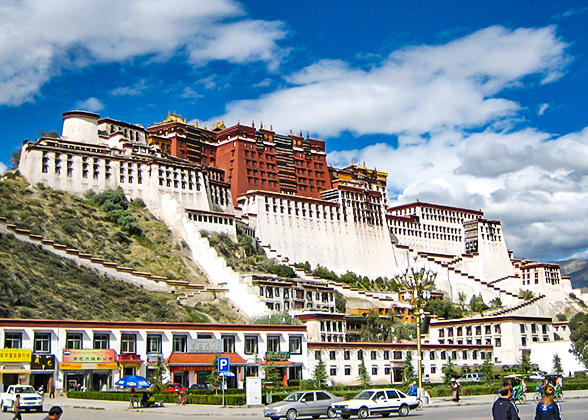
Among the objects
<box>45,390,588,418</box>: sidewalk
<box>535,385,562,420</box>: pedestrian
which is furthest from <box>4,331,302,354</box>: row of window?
<box>535,385,562,420</box>: pedestrian

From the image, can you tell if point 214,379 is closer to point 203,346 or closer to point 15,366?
point 203,346

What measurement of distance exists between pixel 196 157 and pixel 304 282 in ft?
120

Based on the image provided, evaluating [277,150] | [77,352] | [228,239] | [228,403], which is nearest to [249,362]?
[77,352]

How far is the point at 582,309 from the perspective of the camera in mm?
123312

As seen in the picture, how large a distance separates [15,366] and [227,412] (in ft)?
65.1

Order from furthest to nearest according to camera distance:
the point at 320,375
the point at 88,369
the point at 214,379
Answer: the point at 320,375, the point at 88,369, the point at 214,379

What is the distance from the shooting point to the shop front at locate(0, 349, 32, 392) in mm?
44500

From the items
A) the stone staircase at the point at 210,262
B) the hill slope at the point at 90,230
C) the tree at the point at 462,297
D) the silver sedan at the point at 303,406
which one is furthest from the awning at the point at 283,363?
the tree at the point at 462,297

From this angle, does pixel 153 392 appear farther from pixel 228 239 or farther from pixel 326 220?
pixel 326 220

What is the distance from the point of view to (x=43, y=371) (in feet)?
152

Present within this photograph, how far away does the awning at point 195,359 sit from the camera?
5044 cm

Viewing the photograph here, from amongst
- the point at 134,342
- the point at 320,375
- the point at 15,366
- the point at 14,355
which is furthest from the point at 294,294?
the point at 14,355

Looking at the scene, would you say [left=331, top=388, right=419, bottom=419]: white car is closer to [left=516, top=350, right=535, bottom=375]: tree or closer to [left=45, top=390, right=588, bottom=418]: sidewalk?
[left=45, top=390, right=588, bottom=418]: sidewalk

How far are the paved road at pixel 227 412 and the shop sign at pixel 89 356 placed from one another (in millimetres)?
9110
